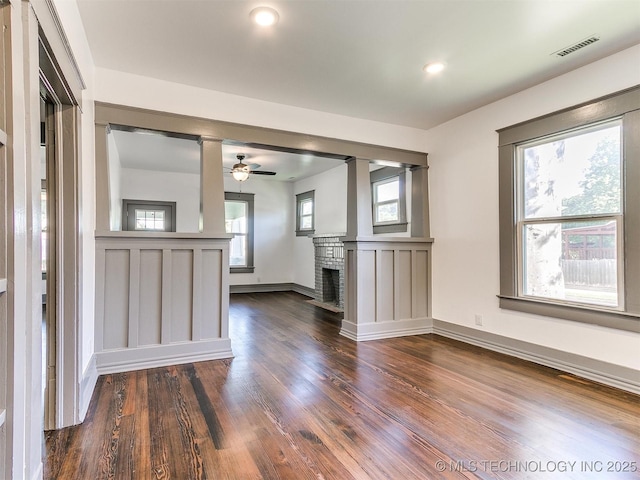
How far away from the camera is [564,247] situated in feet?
10.4

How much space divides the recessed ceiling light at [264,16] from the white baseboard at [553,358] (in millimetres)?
3632

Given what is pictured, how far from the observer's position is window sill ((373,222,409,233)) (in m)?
5.01

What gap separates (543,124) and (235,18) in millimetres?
2893

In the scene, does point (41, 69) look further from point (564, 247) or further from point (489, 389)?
point (564, 247)

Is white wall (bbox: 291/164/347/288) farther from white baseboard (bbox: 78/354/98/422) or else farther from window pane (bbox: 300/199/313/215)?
white baseboard (bbox: 78/354/98/422)

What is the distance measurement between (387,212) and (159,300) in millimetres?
3504

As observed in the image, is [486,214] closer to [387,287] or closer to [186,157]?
[387,287]

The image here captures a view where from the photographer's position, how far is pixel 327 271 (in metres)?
6.69

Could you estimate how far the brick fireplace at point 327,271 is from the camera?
6.39 metres

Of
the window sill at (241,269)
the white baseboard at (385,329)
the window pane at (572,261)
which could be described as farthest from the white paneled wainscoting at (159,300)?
the window sill at (241,269)

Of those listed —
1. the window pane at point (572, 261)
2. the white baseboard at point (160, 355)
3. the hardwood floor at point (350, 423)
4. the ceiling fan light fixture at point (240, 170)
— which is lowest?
the hardwood floor at point (350, 423)


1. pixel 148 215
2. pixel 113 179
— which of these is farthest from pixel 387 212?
pixel 148 215

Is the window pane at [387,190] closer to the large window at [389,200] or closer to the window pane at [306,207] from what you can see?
the large window at [389,200]

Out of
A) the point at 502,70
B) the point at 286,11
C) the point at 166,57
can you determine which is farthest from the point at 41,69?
the point at 502,70
